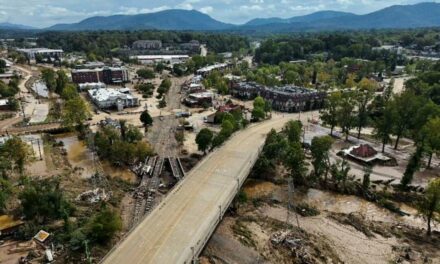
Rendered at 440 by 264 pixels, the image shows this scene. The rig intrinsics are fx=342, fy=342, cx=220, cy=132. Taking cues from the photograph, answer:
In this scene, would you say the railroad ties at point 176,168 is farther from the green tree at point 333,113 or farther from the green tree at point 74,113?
the green tree at point 333,113

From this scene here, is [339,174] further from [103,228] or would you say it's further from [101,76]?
[101,76]

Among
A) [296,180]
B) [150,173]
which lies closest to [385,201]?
[296,180]

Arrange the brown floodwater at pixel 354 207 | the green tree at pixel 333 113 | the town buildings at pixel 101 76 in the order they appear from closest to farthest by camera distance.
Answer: the brown floodwater at pixel 354 207 → the green tree at pixel 333 113 → the town buildings at pixel 101 76

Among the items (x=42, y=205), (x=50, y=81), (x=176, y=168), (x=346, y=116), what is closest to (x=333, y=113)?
(x=346, y=116)

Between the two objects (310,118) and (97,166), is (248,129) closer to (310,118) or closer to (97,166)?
(310,118)

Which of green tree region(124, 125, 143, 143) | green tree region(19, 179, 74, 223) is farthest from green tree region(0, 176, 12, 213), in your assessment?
green tree region(124, 125, 143, 143)

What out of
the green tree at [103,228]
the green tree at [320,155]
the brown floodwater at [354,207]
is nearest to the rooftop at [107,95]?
the green tree at [320,155]
